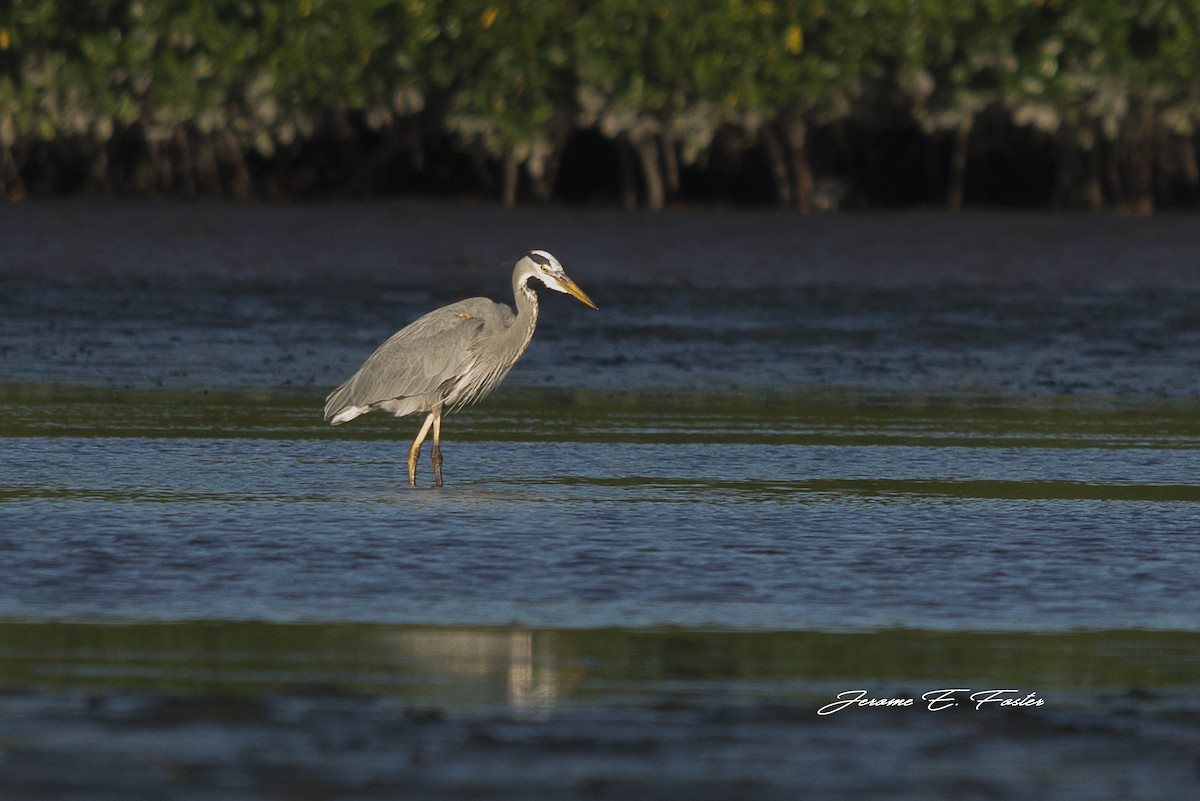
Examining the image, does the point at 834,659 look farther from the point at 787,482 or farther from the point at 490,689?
the point at 787,482

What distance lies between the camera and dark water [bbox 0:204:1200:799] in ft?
18.3

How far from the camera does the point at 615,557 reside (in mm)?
8422

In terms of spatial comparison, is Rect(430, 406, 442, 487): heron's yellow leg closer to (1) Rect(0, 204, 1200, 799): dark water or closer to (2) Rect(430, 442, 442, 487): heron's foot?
(2) Rect(430, 442, 442, 487): heron's foot

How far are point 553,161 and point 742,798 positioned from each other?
26.9 metres

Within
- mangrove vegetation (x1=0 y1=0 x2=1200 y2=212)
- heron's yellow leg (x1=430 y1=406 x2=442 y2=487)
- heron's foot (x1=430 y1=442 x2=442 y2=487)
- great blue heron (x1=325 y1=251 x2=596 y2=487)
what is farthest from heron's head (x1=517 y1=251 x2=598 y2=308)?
mangrove vegetation (x1=0 y1=0 x2=1200 y2=212)

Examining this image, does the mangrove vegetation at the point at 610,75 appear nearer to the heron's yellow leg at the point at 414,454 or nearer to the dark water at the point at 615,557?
the dark water at the point at 615,557

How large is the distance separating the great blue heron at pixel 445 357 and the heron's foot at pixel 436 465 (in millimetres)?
173

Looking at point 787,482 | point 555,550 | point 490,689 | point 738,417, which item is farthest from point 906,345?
point 490,689

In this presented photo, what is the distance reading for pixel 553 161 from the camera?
1252 inches

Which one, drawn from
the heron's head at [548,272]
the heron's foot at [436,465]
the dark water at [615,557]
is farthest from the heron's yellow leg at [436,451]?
the heron's head at [548,272]

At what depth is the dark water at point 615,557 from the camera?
5.57 m
